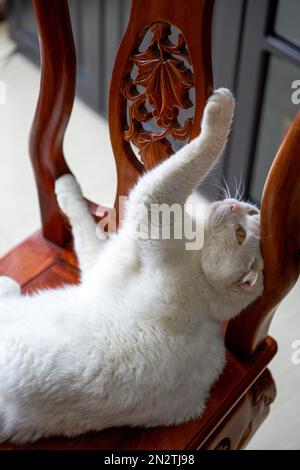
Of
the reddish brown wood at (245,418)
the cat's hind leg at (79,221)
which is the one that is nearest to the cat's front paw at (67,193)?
the cat's hind leg at (79,221)

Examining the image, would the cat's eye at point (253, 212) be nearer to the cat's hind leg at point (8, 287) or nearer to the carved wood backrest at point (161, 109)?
the carved wood backrest at point (161, 109)

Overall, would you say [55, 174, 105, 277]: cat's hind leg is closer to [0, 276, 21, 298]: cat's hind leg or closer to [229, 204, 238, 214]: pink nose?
[0, 276, 21, 298]: cat's hind leg

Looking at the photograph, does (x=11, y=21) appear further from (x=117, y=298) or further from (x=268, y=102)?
(x=117, y=298)

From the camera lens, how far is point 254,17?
4.33ft

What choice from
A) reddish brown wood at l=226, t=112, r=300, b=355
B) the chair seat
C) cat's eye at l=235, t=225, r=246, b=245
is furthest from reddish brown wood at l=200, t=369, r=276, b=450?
cat's eye at l=235, t=225, r=246, b=245

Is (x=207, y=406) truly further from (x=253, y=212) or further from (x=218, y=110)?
(x=218, y=110)

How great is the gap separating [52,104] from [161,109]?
7.4 inches

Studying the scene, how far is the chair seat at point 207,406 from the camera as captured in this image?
838 mm

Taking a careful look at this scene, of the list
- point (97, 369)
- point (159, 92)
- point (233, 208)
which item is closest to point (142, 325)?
point (97, 369)

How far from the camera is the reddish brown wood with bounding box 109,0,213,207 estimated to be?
731 mm

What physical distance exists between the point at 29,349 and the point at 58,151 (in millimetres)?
328

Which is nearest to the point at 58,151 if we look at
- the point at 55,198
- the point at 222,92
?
the point at 55,198

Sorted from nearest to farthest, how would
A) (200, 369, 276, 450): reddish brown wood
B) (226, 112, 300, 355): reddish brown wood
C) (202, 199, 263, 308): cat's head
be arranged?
1. (226, 112, 300, 355): reddish brown wood
2. (202, 199, 263, 308): cat's head
3. (200, 369, 276, 450): reddish brown wood

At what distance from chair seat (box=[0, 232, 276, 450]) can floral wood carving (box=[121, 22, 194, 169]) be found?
265 millimetres
